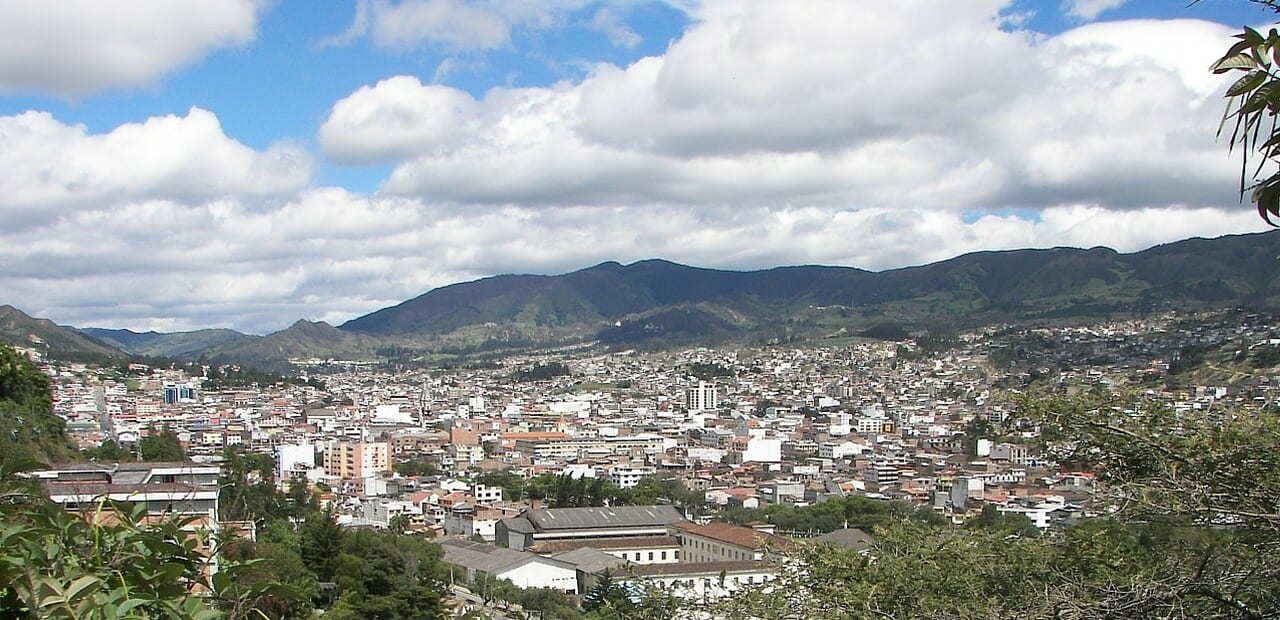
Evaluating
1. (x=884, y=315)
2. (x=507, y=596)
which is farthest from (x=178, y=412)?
(x=884, y=315)

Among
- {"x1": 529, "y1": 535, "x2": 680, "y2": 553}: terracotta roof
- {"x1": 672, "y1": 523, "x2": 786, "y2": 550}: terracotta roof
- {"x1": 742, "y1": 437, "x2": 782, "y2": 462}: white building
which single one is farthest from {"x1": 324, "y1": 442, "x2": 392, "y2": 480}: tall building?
{"x1": 672, "y1": 523, "x2": 786, "y2": 550}: terracotta roof

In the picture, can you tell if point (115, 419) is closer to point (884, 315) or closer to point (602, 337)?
point (884, 315)

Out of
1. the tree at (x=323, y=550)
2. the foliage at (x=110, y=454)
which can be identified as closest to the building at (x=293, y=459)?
the foliage at (x=110, y=454)

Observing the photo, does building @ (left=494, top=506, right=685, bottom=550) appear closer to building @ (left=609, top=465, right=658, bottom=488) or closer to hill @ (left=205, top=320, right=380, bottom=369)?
building @ (left=609, top=465, right=658, bottom=488)

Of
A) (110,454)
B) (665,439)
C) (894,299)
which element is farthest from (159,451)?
(894,299)

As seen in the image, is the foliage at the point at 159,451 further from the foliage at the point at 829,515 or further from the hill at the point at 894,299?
the hill at the point at 894,299

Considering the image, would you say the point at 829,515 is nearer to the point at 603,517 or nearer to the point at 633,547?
the point at 633,547
